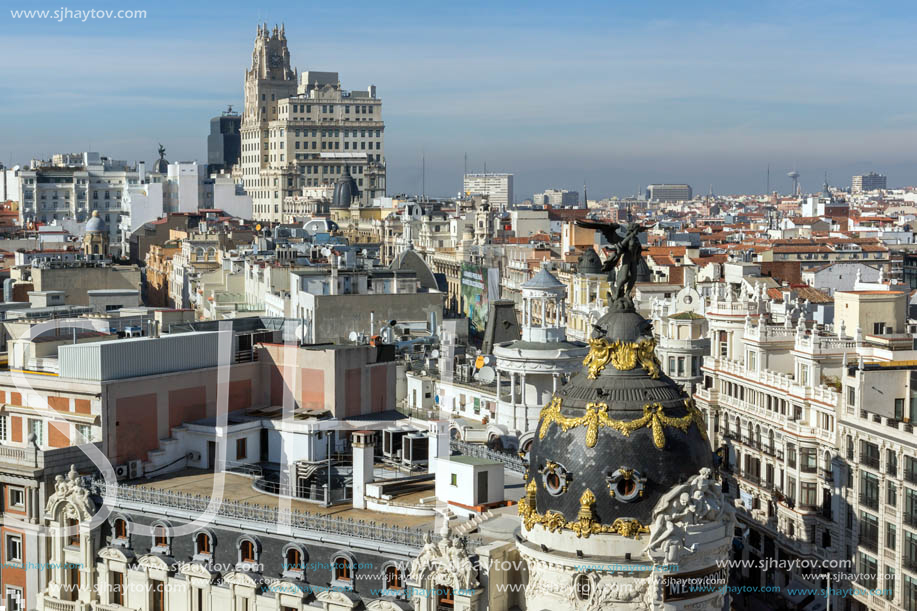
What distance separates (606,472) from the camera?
39062 millimetres

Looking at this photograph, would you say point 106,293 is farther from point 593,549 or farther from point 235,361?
point 593,549

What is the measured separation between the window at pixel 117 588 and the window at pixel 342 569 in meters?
9.57

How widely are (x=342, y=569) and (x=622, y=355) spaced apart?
462 inches

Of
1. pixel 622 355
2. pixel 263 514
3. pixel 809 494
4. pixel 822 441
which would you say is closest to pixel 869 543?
pixel 822 441

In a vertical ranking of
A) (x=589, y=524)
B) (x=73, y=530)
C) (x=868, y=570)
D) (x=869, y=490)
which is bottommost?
(x=868, y=570)

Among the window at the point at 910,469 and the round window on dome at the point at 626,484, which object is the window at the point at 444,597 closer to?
the round window on dome at the point at 626,484

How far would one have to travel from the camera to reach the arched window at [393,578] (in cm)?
4359

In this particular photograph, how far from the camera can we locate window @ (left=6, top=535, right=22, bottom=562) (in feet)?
174

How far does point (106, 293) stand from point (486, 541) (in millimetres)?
73161

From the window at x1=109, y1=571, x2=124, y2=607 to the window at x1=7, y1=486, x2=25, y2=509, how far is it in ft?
17.0

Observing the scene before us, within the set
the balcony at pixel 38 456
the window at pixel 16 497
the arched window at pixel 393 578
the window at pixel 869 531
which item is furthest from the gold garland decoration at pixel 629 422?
the window at pixel 16 497

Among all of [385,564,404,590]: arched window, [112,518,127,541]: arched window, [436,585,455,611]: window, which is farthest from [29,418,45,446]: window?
[436,585,455,611]: window

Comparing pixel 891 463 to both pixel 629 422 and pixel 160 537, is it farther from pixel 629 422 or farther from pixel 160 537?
pixel 160 537

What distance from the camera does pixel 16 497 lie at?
53281 mm
